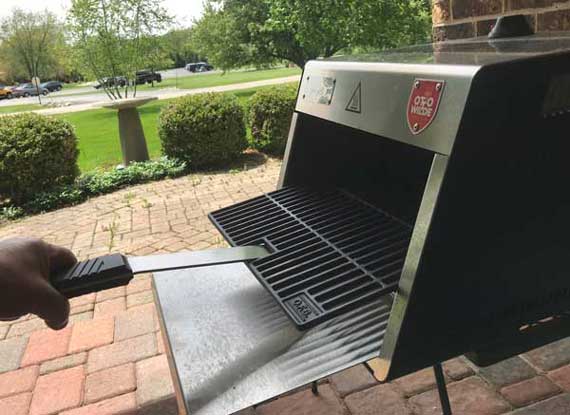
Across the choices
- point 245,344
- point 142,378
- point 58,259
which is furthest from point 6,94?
point 245,344

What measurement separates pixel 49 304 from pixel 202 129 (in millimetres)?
6132

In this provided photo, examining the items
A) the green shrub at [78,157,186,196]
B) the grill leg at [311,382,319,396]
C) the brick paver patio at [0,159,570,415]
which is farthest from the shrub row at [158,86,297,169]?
the grill leg at [311,382,319,396]

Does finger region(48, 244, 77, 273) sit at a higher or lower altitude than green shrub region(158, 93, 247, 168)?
higher

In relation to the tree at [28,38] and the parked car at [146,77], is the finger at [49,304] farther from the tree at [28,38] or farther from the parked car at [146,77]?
the tree at [28,38]

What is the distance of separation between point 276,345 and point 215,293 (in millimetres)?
304

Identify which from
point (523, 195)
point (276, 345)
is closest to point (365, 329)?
point (276, 345)

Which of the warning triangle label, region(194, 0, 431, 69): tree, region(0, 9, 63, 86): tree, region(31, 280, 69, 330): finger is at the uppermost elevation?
region(0, 9, 63, 86): tree

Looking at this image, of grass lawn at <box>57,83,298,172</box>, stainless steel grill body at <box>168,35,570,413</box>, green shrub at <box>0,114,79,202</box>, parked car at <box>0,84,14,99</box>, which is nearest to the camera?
stainless steel grill body at <box>168,35,570,413</box>

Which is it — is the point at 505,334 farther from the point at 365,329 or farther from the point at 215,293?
the point at 215,293

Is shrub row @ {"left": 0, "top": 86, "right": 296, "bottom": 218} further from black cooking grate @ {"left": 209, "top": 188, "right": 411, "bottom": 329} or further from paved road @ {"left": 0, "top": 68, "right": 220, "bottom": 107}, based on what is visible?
paved road @ {"left": 0, "top": 68, "right": 220, "bottom": 107}

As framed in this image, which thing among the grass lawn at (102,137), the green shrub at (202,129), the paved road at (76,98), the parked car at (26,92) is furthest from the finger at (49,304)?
the parked car at (26,92)

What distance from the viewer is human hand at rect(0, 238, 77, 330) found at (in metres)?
0.88

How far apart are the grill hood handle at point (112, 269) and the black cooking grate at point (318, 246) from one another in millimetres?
156

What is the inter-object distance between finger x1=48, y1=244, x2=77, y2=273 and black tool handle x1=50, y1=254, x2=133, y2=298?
26 mm
